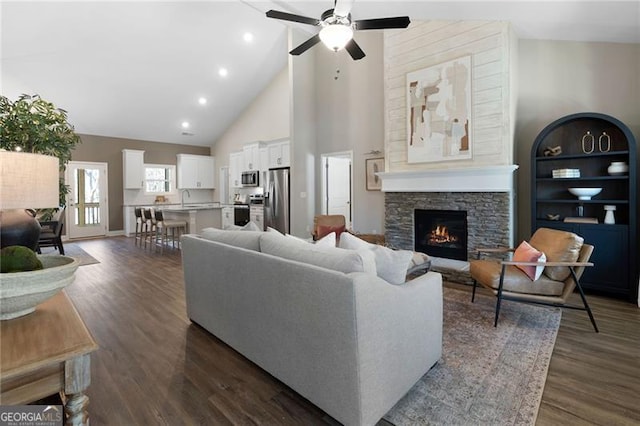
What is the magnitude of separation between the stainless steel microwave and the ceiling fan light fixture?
5.82 m

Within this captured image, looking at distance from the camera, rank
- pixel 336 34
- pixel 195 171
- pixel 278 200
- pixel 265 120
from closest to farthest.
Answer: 1. pixel 336 34
2. pixel 278 200
3. pixel 265 120
4. pixel 195 171

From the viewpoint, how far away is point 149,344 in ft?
8.52

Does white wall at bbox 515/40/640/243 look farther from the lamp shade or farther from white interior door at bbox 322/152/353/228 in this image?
the lamp shade

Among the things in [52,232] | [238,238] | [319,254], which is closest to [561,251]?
[319,254]

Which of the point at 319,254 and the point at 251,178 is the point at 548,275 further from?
the point at 251,178

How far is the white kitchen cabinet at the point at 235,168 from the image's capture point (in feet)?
30.4

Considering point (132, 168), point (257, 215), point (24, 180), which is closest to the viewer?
point (24, 180)

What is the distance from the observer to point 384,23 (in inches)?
123

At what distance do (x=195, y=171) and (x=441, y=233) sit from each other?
8250 millimetres

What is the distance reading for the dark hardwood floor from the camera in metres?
1.76

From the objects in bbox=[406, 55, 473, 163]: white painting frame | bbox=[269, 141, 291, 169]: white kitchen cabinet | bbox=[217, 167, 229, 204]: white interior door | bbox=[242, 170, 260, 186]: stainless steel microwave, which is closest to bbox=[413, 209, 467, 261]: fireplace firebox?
bbox=[406, 55, 473, 163]: white painting frame

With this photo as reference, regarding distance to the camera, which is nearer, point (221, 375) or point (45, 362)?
point (45, 362)

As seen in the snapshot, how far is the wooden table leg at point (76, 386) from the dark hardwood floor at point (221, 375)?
0.80m

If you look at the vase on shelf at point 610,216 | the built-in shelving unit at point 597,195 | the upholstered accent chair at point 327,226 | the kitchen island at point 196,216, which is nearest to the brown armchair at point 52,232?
the kitchen island at point 196,216
